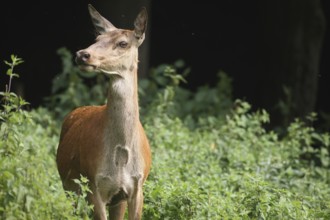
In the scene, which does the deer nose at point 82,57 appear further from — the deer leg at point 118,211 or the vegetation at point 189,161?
the deer leg at point 118,211

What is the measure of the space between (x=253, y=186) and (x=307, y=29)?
204 inches

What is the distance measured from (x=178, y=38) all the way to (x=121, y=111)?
8.55 m

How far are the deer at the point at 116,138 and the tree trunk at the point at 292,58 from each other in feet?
17.2

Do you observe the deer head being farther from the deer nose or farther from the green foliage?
the green foliage

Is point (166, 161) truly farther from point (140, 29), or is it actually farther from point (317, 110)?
point (317, 110)

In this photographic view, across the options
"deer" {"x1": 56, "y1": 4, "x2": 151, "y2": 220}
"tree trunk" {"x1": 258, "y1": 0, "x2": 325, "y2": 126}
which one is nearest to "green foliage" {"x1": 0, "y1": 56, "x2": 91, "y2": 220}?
"deer" {"x1": 56, "y1": 4, "x2": 151, "y2": 220}

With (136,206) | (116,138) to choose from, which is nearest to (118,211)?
(136,206)

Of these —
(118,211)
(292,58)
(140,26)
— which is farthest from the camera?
(292,58)

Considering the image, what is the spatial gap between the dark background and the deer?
6967mm

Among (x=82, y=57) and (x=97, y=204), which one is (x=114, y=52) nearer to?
(x=82, y=57)

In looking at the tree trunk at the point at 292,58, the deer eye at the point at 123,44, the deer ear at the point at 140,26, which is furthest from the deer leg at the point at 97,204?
the tree trunk at the point at 292,58

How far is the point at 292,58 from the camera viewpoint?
12258 mm

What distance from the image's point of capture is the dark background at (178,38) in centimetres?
1399

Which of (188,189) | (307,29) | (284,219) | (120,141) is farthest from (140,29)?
(307,29)
